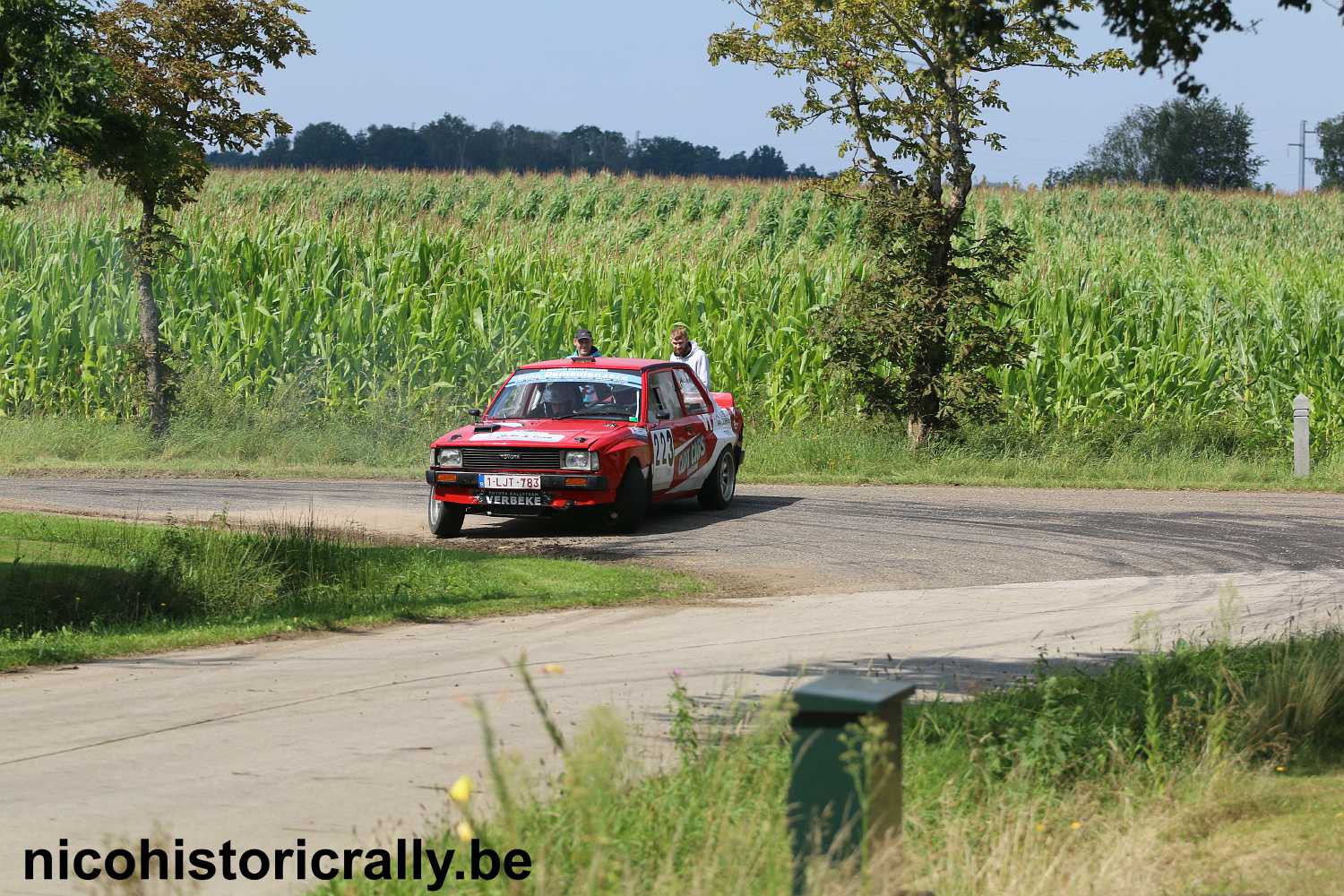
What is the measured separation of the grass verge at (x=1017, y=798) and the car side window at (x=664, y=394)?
10.1m

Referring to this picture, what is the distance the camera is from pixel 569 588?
1373 centimetres

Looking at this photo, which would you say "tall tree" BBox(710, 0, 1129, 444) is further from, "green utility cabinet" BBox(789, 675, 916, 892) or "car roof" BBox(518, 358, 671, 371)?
"green utility cabinet" BBox(789, 675, 916, 892)

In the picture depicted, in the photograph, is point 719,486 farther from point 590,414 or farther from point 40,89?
point 40,89

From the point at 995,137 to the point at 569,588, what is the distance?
13.5 m

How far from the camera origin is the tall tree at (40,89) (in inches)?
459

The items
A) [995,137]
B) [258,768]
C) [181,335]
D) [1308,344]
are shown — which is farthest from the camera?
[181,335]

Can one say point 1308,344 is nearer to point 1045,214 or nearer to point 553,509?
point 553,509

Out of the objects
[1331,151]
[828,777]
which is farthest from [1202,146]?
[828,777]

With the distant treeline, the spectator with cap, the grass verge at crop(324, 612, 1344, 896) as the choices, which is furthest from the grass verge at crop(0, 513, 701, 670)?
the distant treeline

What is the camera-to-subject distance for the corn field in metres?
27.6

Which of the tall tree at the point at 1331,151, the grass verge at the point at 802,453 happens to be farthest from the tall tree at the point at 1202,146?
the grass verge at the point at 802,453

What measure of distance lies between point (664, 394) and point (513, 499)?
257 centimetres

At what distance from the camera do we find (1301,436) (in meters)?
24.7

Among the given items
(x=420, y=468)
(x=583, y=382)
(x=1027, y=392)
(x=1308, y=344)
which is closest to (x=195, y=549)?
(x=583, y=382)
